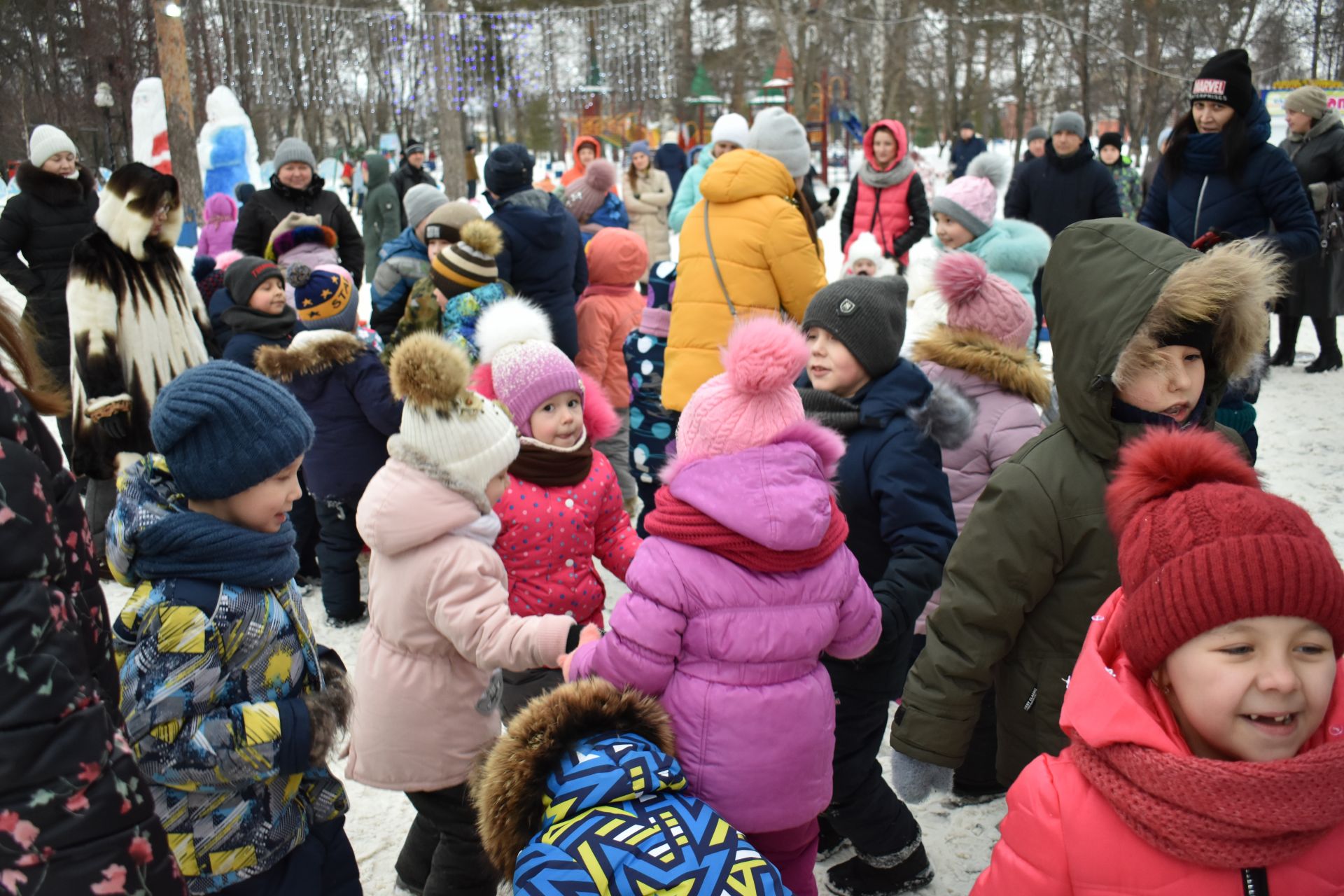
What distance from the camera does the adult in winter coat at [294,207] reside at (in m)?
7.07

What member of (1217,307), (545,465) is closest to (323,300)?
(545,465)

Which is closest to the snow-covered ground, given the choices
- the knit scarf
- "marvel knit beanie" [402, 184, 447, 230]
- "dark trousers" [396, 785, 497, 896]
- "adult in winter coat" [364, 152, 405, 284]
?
"dark trousers" [396, 785, 497, 896]

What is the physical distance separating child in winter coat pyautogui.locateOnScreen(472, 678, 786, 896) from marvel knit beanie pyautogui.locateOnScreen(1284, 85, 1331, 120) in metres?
7.95

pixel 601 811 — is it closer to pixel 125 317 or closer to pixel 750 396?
pixel 750 396

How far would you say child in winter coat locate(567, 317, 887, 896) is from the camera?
6.99 feet

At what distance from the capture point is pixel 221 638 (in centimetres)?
197

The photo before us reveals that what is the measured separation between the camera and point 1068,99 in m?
35.9

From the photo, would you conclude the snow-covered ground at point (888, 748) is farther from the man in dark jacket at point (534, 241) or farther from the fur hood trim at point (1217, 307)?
the man in dark jacket at point (534, 241)

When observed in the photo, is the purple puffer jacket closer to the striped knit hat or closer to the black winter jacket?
the striped knit hat

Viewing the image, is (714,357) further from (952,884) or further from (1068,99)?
(1068,99)

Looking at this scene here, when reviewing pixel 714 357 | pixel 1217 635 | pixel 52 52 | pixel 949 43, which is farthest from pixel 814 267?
pixel 949 43

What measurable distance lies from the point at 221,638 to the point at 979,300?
8.49 ft

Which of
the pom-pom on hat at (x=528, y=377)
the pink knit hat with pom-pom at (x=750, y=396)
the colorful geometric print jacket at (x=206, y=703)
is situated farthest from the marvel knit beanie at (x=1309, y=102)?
the colorful geometric print jacket at (x=206, y=703)

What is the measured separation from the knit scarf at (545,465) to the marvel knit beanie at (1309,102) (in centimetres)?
701
